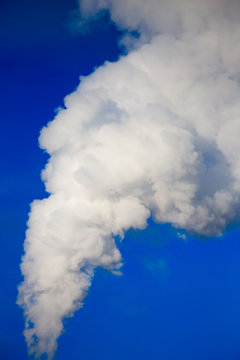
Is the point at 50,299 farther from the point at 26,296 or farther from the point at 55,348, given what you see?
the point at 55,348

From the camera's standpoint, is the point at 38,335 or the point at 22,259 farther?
the point at 22,259

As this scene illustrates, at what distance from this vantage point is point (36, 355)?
10578 mm

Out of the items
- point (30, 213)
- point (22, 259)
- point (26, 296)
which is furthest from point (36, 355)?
point (30, 213)

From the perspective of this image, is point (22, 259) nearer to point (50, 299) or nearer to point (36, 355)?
point (50, 299)

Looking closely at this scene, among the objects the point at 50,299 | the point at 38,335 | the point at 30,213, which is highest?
the point at 30,213

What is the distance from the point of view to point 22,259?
1184 centimetres

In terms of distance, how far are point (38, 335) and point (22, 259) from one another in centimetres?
363

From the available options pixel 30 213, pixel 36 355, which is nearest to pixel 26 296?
pixel 36 355

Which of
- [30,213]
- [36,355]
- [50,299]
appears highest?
[30,213]

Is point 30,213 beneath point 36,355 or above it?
above

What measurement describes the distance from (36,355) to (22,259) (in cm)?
447

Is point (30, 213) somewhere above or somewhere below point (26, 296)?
above

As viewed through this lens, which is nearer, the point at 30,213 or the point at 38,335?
the point at 38,335

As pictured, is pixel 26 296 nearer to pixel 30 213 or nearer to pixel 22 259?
pixel 22 259
